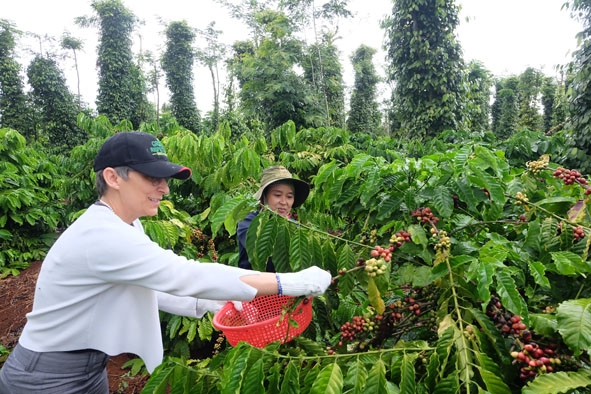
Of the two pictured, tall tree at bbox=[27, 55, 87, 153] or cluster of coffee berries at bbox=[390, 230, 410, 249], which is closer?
cluster of coffee berries at bbox=[390, 230, 410, 249]

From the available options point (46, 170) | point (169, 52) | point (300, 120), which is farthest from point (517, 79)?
point (46, 170)

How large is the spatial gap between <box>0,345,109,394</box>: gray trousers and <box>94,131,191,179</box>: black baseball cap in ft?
2.17

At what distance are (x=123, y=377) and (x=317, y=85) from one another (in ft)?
39.4

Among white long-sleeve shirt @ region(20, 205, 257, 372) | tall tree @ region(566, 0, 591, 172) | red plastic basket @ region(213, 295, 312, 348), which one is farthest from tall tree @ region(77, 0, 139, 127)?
red plastic basket @ region(213, 295, 312, 348)

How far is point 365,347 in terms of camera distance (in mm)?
1294

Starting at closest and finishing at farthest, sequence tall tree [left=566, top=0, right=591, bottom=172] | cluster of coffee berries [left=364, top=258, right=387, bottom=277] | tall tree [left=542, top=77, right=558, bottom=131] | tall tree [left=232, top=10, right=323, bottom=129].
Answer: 1. cluster of coffee berries [left=364, top=258, right=387, bottom=277]
2. tall tree [left=566, top=0, right=591, bottom=172]
3. tall tree [left=232, top=10, right=323, bottom=129]
4. tall tree [left=542, top=77, right=558, bottom=131]

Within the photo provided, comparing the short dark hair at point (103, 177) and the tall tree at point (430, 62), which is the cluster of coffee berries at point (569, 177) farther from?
the tall tree at point (430, 62)

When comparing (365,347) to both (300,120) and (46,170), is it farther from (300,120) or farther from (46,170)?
(300,120)

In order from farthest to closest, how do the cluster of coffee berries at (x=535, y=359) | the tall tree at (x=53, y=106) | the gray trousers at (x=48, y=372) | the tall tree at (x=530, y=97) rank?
1. the tall tree at (x=530, y=97)
2. the tall tree at (x=53, y=106)
3. the gray trousers at (x=48, y=372)
4. the cluster of coffee berries at (x=535, y=359)

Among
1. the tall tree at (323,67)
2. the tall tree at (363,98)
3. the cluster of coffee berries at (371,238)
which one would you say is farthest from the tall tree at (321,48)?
the cluster of coffee berries at (371,238)

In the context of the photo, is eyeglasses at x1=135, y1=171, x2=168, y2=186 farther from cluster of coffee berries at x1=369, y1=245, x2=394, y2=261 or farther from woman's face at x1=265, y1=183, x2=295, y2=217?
woman's face at x1=265, y1=183, x2=295, y2=217

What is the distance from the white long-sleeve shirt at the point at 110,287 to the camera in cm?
113

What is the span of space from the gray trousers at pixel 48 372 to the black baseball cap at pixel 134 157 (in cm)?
66

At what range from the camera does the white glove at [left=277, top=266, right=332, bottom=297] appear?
1.11 meters
